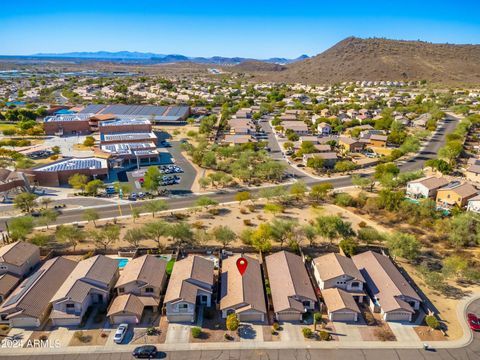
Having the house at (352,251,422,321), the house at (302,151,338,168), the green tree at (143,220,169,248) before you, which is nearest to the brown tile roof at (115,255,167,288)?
the green tree at (143,220,169,248)

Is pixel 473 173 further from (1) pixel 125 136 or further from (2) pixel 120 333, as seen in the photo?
(1) pixel 125 136

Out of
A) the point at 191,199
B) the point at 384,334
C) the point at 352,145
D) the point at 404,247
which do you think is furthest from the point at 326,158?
the point at 384,334

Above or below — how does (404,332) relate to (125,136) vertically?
above

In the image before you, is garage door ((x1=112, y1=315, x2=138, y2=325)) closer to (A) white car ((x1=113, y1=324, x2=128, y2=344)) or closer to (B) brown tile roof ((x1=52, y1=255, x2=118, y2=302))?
(A) white car ((x1=113, y1=324, x2=128, y2=344))

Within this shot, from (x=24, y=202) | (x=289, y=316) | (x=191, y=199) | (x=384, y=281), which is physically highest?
(x=384, y=281)

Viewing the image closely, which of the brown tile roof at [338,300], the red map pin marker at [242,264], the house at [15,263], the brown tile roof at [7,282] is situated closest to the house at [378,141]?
the brown tile roof at [338,300]
